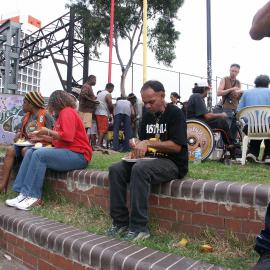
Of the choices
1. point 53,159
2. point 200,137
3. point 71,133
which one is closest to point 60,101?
point 71,133

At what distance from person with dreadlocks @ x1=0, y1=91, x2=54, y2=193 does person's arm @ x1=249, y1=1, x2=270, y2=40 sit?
3615 millimetres

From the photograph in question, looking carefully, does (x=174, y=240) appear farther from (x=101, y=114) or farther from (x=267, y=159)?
(x=101, y=114)

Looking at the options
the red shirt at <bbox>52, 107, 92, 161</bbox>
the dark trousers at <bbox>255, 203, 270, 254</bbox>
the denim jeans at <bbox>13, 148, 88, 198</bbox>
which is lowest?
the dark trousers at <bbox>255, 203, 270, 254</bbox>

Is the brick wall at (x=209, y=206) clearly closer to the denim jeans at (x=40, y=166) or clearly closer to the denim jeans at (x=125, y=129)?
the denim jeans at (x=40, y=166)

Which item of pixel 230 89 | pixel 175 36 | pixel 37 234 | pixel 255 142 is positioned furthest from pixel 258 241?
pixel 175 36

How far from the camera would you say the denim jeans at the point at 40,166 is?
406 cm

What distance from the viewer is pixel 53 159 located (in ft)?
13.4

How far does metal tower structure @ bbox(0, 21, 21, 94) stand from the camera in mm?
13797

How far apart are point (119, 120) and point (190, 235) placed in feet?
19.1

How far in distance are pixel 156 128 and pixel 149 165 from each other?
48 centimetres

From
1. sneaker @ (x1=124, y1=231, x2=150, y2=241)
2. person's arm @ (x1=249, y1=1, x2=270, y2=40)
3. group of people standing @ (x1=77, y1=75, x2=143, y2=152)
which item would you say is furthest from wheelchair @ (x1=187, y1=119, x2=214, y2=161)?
person's arm @ (x1=249, y1=1, x2=270, y2=40)

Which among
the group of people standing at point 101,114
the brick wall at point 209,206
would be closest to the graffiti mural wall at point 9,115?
the group of people standing at point 101,114

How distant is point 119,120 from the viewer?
8.58 metres

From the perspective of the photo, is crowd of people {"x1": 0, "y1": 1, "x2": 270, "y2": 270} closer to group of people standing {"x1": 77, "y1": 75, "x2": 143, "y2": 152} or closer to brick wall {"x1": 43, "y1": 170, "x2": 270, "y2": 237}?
brick wall {"x1": 43, "y1": 170, "x2": 270, "y2": 237}
